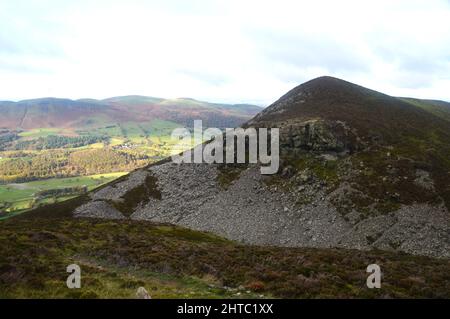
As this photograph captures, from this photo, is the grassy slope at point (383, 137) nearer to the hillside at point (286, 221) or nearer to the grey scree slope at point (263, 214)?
the hillside at point (286, 221)

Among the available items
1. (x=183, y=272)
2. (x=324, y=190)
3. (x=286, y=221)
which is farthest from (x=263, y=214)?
(x=183, y=272)

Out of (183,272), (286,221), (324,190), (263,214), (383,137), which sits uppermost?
(383,137)

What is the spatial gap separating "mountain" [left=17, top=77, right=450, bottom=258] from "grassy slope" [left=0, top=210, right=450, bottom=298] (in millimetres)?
21044

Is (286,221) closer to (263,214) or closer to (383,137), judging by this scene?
(263,214)

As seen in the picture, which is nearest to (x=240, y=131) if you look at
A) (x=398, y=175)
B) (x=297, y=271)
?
(x=398, y=175)

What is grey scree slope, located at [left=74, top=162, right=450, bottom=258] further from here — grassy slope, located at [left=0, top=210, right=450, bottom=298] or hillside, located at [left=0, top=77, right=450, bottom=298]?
grassy slope, located at [left=0, top=210, right=450, bottom=298]

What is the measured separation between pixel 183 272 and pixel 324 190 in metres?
44.1

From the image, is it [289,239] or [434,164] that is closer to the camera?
[289,239]

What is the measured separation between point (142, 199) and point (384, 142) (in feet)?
185

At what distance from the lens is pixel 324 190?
64125 mm

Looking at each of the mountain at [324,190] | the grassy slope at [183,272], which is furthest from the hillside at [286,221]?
the mountain at [324,190]

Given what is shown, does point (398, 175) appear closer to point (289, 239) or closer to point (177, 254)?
point (289, 239)

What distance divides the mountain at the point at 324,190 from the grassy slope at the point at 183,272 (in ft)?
69.0

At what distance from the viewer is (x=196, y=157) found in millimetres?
88375
